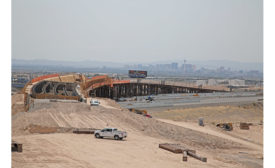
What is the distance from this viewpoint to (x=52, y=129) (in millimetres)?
29609

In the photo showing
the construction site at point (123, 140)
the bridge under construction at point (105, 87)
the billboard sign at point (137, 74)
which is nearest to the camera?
the construction site at point (123, 140)

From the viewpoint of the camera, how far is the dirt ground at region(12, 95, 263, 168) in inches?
813

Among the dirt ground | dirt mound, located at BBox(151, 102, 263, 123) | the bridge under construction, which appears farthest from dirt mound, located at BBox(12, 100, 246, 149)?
dirt mound, located at BBox(151, 102, 263, 123)

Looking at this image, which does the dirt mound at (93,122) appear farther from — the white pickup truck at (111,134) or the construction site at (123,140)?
the white pickup truck at (111,134)

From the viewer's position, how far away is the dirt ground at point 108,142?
20.6 meters

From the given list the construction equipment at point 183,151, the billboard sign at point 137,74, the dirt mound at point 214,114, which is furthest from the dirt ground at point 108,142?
the billboard sign at point 137,74

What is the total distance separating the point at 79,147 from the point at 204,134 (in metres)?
16.4

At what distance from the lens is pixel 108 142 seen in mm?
26312

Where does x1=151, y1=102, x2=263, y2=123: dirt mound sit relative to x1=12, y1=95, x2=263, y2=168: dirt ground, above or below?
below

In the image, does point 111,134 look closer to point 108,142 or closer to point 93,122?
point 108,142

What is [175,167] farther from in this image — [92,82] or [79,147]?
[92,82]

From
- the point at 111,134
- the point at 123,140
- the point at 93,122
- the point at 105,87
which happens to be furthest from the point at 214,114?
the point at 105,87

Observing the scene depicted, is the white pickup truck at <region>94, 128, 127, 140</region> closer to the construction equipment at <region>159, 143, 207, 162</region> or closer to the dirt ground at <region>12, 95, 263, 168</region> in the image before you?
the dirt ground at <region>12, 95, 263, 168</region>
